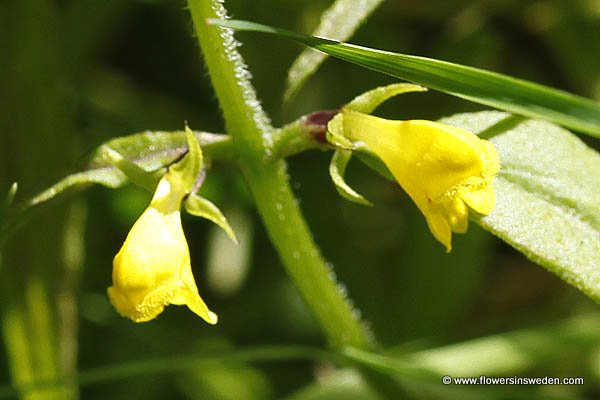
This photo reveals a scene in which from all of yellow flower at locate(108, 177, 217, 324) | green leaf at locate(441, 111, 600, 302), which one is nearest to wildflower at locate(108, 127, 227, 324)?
yellow flower at locate(108, 177, 217, 324)

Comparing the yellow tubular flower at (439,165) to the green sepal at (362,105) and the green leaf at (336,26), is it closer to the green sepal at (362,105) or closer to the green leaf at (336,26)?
the green sepal at (362,105)

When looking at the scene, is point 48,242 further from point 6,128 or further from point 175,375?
point 175,375

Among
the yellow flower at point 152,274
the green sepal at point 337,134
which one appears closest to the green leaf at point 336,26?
the green sepal at point 337,134

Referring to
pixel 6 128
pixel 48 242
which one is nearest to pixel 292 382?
pixel 48 242

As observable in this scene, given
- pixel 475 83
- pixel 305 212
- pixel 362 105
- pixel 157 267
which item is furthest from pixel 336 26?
pixel 305 212

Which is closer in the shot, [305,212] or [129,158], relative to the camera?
[129,158]

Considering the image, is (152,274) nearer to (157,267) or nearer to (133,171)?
(157,267)

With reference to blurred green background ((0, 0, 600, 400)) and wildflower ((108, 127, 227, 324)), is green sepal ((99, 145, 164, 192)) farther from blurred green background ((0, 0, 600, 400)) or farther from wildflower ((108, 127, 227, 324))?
blurred green background ((0, 0, 600, 400))
